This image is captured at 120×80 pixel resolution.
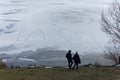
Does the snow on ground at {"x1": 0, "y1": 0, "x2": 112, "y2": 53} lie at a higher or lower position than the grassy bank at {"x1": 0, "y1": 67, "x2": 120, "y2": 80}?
higher

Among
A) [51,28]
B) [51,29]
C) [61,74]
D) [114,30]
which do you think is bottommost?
[61,74]

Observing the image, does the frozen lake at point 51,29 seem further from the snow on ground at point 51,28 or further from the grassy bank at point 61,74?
the grassy bank at point 61,74

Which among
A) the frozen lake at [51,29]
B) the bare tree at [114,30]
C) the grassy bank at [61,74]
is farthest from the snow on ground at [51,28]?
the grassy bank at [61,74]

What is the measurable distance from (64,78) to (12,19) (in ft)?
121

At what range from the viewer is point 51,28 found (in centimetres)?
4500

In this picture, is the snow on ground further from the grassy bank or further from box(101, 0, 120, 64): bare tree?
the grassy bank

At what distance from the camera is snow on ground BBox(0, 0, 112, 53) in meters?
37.6

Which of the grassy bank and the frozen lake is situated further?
the frozen lake

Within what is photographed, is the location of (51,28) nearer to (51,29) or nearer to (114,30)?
(51,29)

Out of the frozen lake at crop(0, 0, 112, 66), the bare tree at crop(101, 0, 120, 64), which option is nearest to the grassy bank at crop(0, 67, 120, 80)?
the bare tree at crop(101, 0, 120, 64)

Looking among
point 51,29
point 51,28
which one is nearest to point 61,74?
point 51,29

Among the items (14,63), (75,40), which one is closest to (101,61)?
(14,63)

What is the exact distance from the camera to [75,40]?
3959 cm

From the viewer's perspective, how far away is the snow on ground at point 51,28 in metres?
37.6
